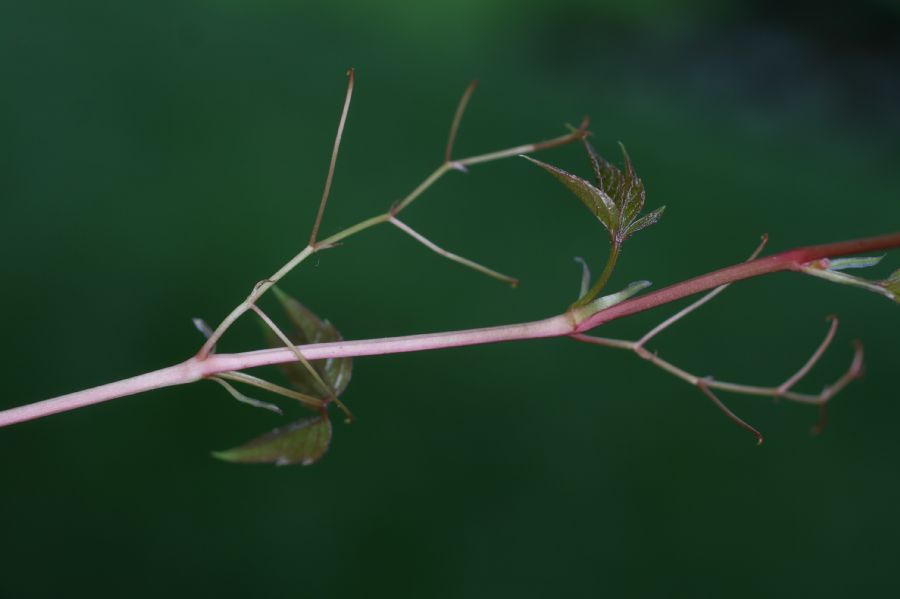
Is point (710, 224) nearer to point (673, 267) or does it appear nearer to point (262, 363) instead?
point (673, 267)

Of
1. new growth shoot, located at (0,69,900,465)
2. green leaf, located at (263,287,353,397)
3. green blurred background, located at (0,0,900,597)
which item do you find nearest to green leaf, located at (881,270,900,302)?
new growth shoot, located at (0,69,900,465)

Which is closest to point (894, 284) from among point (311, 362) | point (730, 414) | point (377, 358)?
point (730, 414)

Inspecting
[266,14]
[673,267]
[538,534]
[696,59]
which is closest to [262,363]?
[538,534]

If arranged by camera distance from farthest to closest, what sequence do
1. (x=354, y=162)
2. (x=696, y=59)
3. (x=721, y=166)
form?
1. (x=696, y=59)
2. (x=721, y=166)
3. (x=354, y=162)

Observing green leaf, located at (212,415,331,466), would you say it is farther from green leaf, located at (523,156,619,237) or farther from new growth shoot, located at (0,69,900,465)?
green leaf, located at (523,156,619,237)

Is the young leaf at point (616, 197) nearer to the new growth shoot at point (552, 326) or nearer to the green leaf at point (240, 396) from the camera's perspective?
the new growth shoot at point (552, 326)

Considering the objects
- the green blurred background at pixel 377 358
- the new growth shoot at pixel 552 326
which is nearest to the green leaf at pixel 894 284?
the new growth shoot at pixel 552 326
